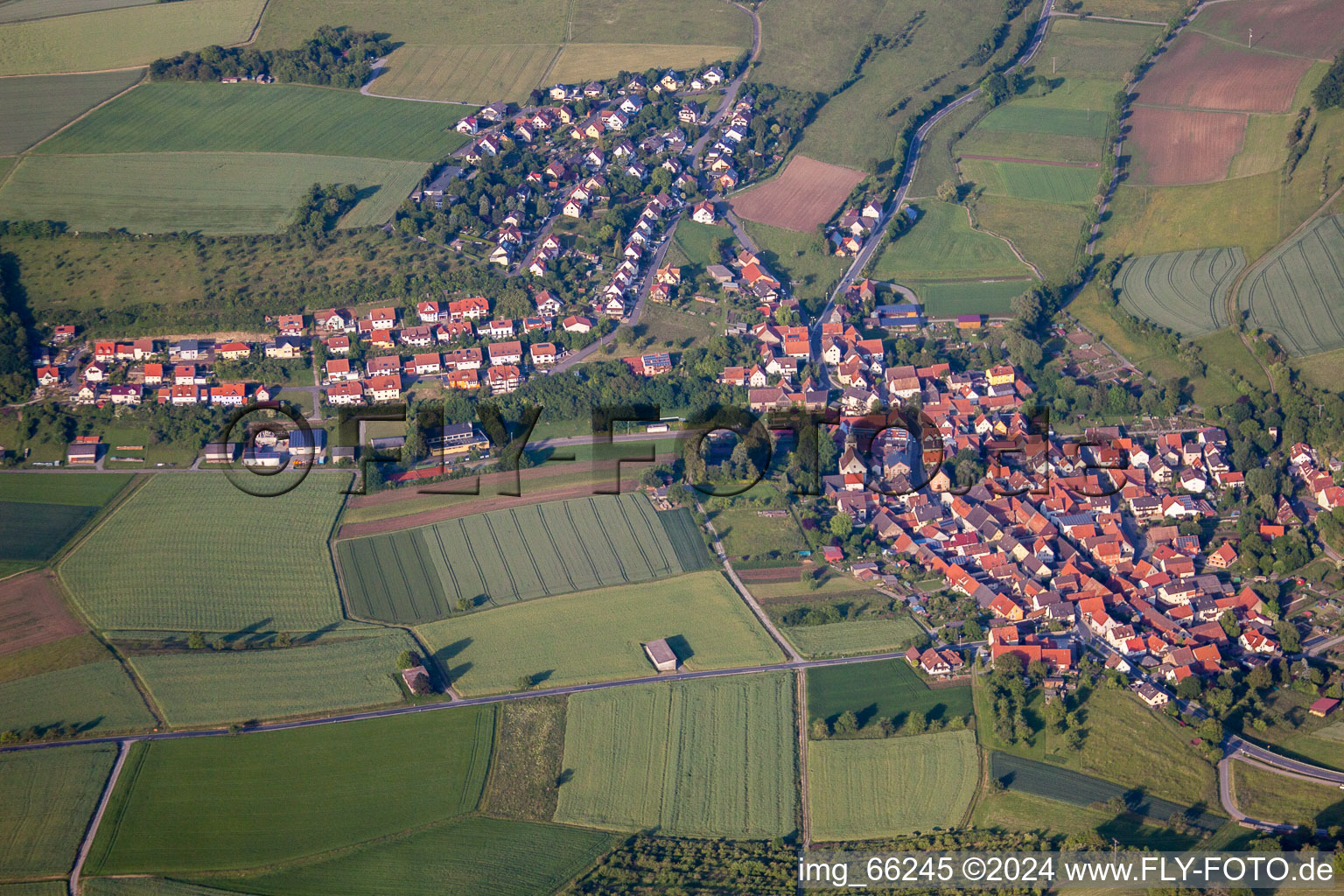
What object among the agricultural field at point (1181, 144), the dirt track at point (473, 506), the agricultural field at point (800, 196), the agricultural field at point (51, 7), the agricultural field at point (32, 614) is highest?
the agricultural field at point (51, 7)

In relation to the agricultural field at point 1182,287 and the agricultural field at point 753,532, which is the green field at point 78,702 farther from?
the agricultural field at point 1182,287

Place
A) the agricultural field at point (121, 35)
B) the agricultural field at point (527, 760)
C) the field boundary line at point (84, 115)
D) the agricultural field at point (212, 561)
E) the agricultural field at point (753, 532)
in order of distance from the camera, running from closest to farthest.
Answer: the agricultural field at point (527, 760) → the agricultural field at point (212, 561) → the agricultural field at point (753, 532) → the field boundary line at point (84, 115) → the agricultural field at point (121, 35)

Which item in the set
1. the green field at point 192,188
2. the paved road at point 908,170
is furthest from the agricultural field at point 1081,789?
the green field at point 192,188

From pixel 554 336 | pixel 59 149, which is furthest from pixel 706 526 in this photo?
pixel 59 149

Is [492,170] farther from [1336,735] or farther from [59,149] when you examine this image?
[1336,735]

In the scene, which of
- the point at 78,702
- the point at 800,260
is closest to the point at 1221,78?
the point at 800,260

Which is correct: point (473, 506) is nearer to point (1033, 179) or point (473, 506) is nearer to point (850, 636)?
point (850, 636)
